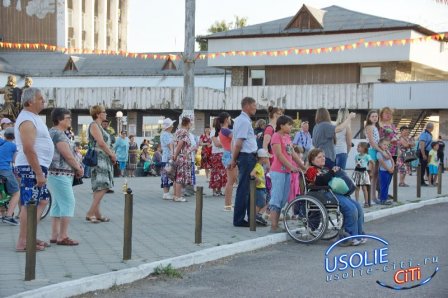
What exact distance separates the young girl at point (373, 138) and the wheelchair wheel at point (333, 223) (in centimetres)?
478

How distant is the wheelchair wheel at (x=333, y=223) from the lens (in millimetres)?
10547

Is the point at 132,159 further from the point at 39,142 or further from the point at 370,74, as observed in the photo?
the point at 39,142

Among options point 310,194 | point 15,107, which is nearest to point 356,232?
point 310,194

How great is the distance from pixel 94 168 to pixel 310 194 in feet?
10.8

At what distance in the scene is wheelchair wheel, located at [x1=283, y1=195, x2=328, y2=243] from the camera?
10.4 m

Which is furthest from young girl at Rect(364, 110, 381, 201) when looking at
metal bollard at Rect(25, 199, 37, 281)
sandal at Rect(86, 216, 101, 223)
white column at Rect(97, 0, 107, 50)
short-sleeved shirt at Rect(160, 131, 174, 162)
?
white column at Rect(97, 0, 107, 50)

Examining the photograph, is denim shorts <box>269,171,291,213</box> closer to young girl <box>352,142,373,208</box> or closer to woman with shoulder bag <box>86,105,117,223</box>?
woman with shoulder bag <box>86,105,117,223</box>

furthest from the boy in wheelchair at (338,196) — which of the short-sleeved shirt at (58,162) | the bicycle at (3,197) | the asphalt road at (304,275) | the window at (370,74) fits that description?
the window at (370,74)

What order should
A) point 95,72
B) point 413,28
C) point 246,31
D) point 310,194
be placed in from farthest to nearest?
point 95,72 → point 246,31 → point 413,28 → point 310,194

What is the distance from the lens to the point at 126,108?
186 feet

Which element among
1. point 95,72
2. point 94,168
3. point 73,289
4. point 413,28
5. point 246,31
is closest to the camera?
point 73,289

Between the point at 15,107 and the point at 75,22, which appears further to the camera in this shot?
the point at 75,22

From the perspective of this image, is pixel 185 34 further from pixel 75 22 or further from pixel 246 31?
pixel 75 22

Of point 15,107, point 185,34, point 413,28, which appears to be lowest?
point 15,107
